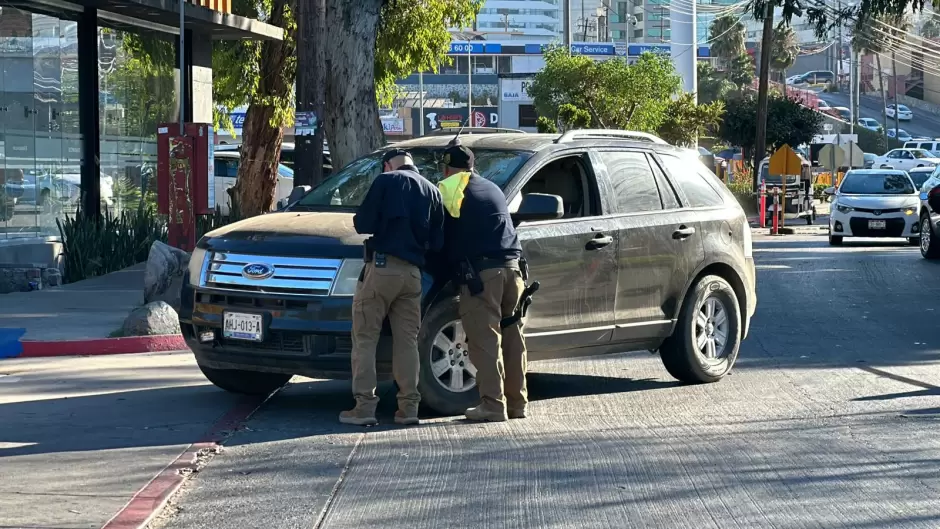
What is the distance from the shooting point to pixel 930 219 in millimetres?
24734

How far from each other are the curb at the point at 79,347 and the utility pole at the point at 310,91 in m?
5.82

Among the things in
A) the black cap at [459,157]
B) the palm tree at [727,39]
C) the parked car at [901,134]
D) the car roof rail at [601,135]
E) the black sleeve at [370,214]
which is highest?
the palm tree at [727,39]

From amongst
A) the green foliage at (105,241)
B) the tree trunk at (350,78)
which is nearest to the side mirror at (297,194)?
the tree trunk at (350,78)

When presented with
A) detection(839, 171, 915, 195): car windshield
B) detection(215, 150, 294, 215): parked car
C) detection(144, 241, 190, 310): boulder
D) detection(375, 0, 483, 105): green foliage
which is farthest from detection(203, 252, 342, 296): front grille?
detection(215, 150, 294, 215): parked car

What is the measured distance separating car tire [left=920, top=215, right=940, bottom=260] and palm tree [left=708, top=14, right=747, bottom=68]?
287 ft

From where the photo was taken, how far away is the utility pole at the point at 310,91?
1809cm

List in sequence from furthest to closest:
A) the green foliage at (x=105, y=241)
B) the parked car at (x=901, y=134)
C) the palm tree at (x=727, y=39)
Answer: the palm tree at (x=727, y=39)
the parked car at (x=901, y=134)
the green foliage at (x=105, y=241)

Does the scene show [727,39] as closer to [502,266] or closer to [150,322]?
[150,322]

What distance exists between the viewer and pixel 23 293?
16.6 meters

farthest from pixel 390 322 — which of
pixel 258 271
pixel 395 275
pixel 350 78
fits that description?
pixel 350 78

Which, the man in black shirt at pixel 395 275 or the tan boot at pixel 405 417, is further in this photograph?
the tan boot at pixel 405 417

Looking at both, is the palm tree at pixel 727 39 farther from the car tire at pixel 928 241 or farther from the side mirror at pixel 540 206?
the side mirror at pixel 540 206

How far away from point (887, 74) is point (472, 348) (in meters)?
132

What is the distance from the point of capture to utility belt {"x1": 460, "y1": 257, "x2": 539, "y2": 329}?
28.2ft
